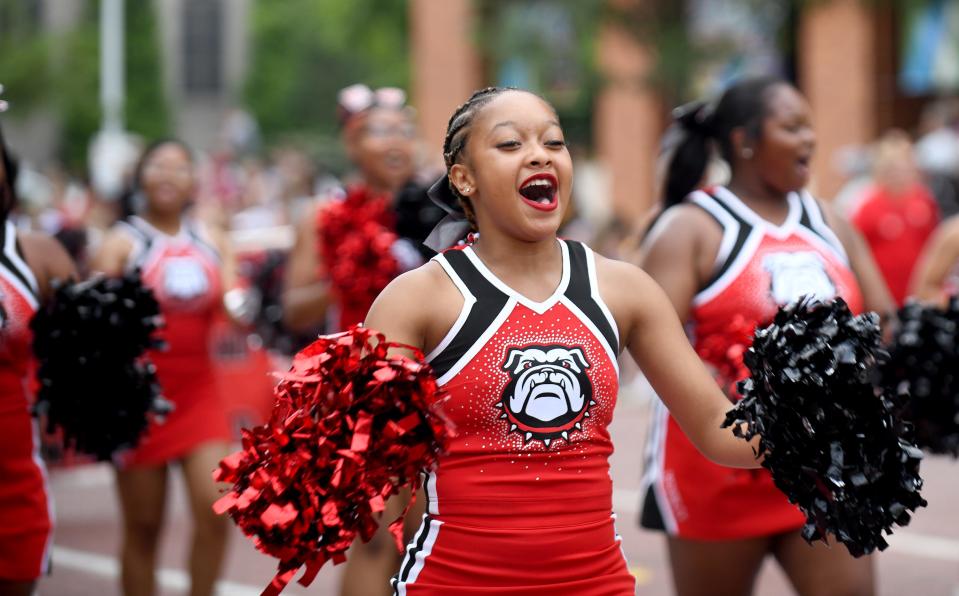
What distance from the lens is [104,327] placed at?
4.79 metres

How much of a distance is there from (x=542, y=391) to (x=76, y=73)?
30214 millimetres

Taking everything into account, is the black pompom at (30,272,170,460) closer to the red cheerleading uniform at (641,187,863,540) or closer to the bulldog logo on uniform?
the red cheerleading uniform at (641,187,863,540)

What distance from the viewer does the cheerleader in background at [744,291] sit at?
4.49 meters

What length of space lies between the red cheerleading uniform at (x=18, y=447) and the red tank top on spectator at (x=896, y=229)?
7.96 m

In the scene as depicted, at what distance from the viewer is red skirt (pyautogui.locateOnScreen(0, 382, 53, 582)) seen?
455 cm

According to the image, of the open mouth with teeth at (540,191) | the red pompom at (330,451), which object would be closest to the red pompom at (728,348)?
the open mouth with teeth at (540,191)

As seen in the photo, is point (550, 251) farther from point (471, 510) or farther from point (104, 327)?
point (104, 327)

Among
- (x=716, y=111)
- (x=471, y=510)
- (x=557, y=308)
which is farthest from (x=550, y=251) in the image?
(x=716, y=111)

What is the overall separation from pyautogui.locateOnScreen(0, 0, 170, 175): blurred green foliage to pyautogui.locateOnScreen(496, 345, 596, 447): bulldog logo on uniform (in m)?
27.1

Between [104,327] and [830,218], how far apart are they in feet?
7.45

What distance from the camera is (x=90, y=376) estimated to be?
4719mm

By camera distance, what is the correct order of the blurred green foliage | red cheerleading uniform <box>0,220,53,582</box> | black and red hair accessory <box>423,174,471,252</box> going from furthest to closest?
the blurred green foliage
red cheerleading uniform <box>0,220,53,582</box>
black and red hair accessory <box>423,174,471,252</box>

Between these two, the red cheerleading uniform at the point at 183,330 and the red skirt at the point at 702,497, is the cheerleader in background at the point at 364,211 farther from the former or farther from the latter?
the red skirt at the point at 702,497

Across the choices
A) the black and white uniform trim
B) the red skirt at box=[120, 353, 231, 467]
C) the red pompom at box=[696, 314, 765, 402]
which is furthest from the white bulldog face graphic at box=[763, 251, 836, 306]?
the black and white uniform trim
